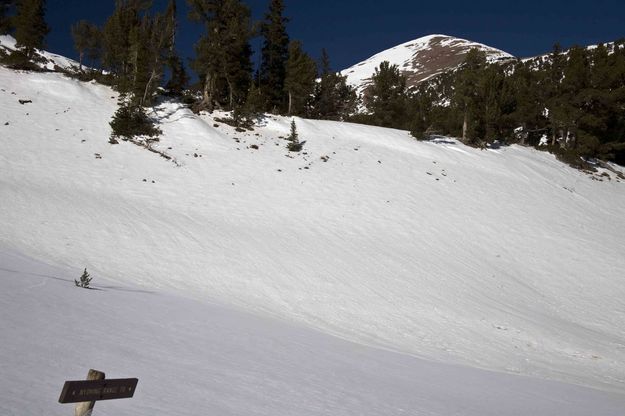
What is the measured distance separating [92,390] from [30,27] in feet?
139

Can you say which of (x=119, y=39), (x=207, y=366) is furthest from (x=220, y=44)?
(x=207, y=366)

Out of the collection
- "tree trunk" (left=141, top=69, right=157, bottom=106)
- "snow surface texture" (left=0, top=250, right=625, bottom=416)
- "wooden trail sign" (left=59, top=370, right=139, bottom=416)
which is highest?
"tree trunk" (left=141, top=69, right=157, bottom=106)

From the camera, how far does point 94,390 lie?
2564 millimetres

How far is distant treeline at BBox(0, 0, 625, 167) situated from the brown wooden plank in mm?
29196

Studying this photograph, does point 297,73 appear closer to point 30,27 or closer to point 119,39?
point 119,39

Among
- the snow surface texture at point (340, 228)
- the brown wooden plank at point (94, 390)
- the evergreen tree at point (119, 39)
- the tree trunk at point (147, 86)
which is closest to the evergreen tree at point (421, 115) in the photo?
the snow surface texture at point (340, 228)

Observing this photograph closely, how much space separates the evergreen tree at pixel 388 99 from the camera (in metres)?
41.7

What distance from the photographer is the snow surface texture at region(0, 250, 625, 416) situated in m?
4.32

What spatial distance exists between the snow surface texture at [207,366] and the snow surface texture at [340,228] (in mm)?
1062

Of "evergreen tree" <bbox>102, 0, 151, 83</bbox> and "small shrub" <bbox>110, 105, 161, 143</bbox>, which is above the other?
"evergreen tree" <bbox>102, 0, 151, 83</bbox>

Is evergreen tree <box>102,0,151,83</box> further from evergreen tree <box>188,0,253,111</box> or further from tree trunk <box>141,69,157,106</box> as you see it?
evergreen tree <box>188,0,253,111</box>

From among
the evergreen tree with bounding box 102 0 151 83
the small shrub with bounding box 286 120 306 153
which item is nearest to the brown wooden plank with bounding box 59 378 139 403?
the small shrub with bounding box 286 120 306 153

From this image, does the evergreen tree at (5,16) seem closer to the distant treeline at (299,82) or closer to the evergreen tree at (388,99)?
the distant treeline at (299,82)

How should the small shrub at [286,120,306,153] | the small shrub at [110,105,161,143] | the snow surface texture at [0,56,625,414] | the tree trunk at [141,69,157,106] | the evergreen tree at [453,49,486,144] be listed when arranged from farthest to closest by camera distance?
the evergreen tree at [453,49,486,144]
the tree trunk at [141,69,157,106]
the small shrub at [286,120,306,153]
the small shrub at [110,105,161,143]
the snow surface texture at [0,56,625,414]
